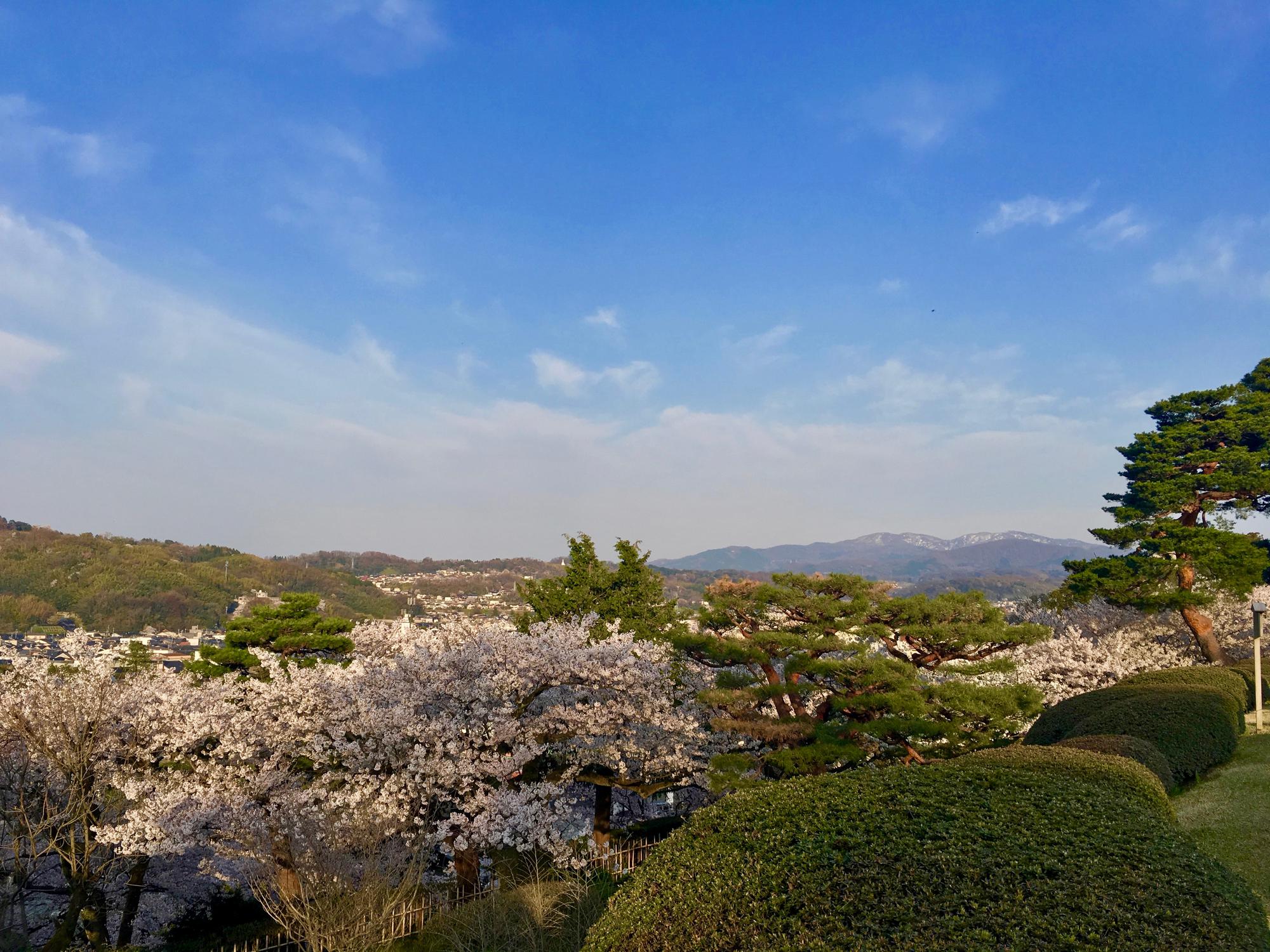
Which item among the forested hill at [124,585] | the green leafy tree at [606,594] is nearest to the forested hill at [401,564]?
the forested hill at [124,585]

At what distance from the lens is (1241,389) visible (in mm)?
26531

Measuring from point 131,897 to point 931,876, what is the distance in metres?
22.0

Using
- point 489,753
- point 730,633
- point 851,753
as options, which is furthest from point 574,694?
point 851,753

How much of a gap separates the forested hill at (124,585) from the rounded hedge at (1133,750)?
3062 inches

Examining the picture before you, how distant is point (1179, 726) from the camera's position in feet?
40.7

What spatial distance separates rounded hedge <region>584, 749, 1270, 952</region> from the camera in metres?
4.26

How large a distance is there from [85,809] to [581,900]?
408 inches

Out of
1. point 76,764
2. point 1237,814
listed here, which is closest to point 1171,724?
point 1237,814

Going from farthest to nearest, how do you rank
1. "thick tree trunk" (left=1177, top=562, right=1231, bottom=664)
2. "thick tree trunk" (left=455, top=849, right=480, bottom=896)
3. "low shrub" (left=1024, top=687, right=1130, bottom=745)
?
"thick tree trunk" (left=1177, top=562, right=1231, bottom=664) < "thick tree trunk" (left=455, top=849, right=480, bottom=896) < "low shrub" (left=1024, top=687, right=1130, bottom=745)

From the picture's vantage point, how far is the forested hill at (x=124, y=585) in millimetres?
74625

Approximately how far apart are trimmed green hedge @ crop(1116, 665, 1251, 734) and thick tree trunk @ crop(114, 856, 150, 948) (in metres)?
23.6

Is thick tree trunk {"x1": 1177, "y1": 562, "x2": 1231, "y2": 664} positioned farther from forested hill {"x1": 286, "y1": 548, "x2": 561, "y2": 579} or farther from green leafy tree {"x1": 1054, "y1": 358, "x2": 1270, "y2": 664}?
forested hill {"x1": 286, "y1": 548, "x2": 561, "y2": 579}

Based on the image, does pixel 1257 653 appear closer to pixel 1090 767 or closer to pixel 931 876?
pixel 1090 767

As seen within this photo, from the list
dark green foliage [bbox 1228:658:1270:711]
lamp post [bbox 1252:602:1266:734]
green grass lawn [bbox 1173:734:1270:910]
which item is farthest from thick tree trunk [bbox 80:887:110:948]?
dark green foliage [bbox 1228:658:1270:711]
